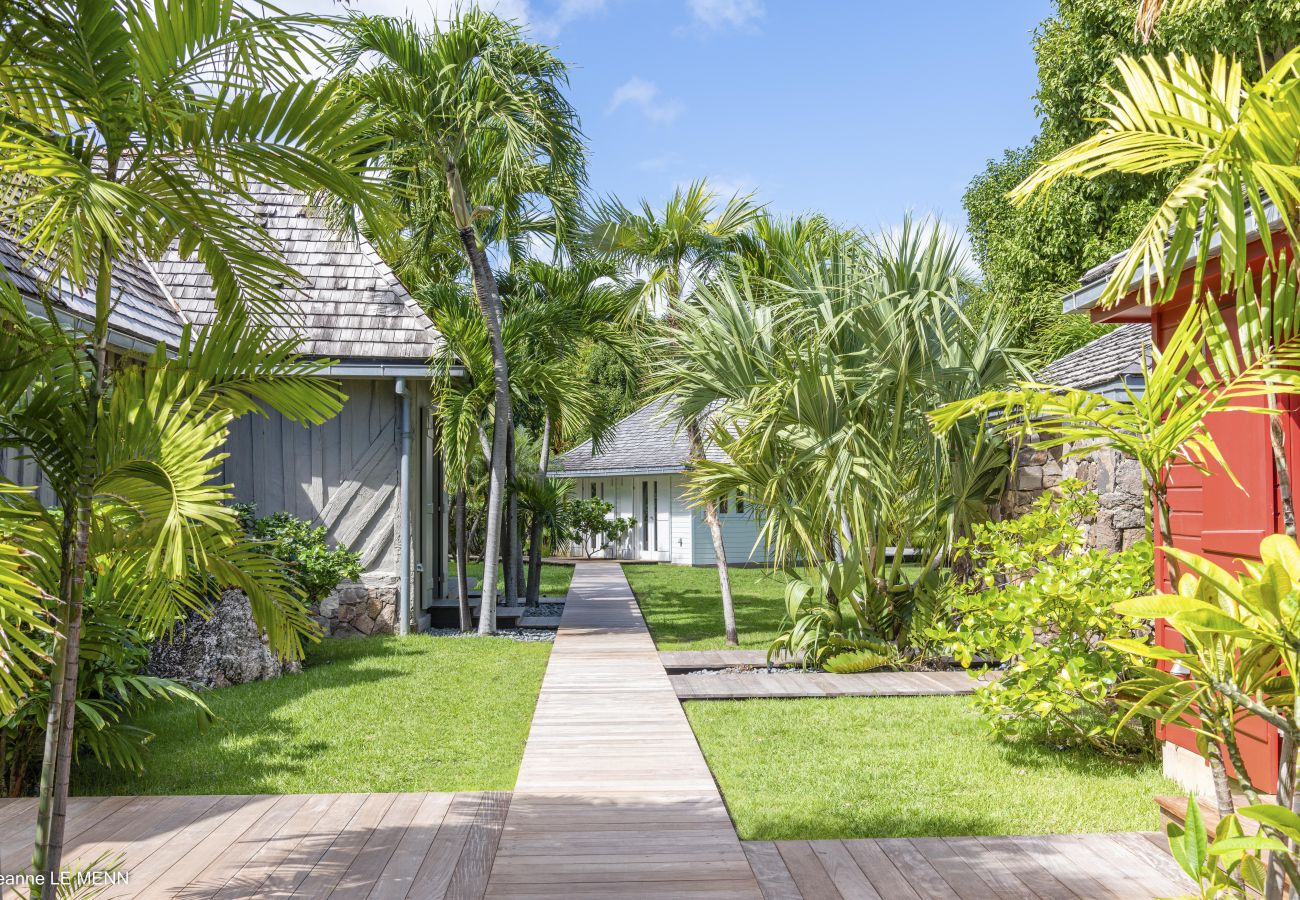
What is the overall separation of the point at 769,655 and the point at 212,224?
7.14 meters

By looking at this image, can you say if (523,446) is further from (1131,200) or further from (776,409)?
(776,409)

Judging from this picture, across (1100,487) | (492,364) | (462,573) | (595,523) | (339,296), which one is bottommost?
(462,573)

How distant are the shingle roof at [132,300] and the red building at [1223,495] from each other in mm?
6356

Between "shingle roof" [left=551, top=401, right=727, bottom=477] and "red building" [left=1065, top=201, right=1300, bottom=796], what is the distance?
20.0m

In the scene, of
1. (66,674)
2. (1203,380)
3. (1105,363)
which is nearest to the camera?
(66,674)

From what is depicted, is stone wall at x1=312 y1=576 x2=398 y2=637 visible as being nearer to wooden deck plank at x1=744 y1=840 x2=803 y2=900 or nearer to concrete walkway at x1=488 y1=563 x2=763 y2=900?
concrete walkway at x1=488 y1=563 x2=763 y2=900

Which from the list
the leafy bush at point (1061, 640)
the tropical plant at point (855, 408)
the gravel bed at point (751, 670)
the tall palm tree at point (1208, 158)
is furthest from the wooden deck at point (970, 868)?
the gravel bed at point (751, 670)

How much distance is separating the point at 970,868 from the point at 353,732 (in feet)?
14.2

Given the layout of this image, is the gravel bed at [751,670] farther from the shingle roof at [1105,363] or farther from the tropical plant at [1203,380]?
the tropical plant at [1203,380]

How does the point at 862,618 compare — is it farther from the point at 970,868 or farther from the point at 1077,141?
the point at 1077,141

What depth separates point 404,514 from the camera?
1138 cm

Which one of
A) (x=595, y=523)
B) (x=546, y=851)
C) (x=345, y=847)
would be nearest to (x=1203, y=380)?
(x=546, y=851)

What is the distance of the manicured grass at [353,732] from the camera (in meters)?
5.50

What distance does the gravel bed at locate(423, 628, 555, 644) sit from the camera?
1174cm
